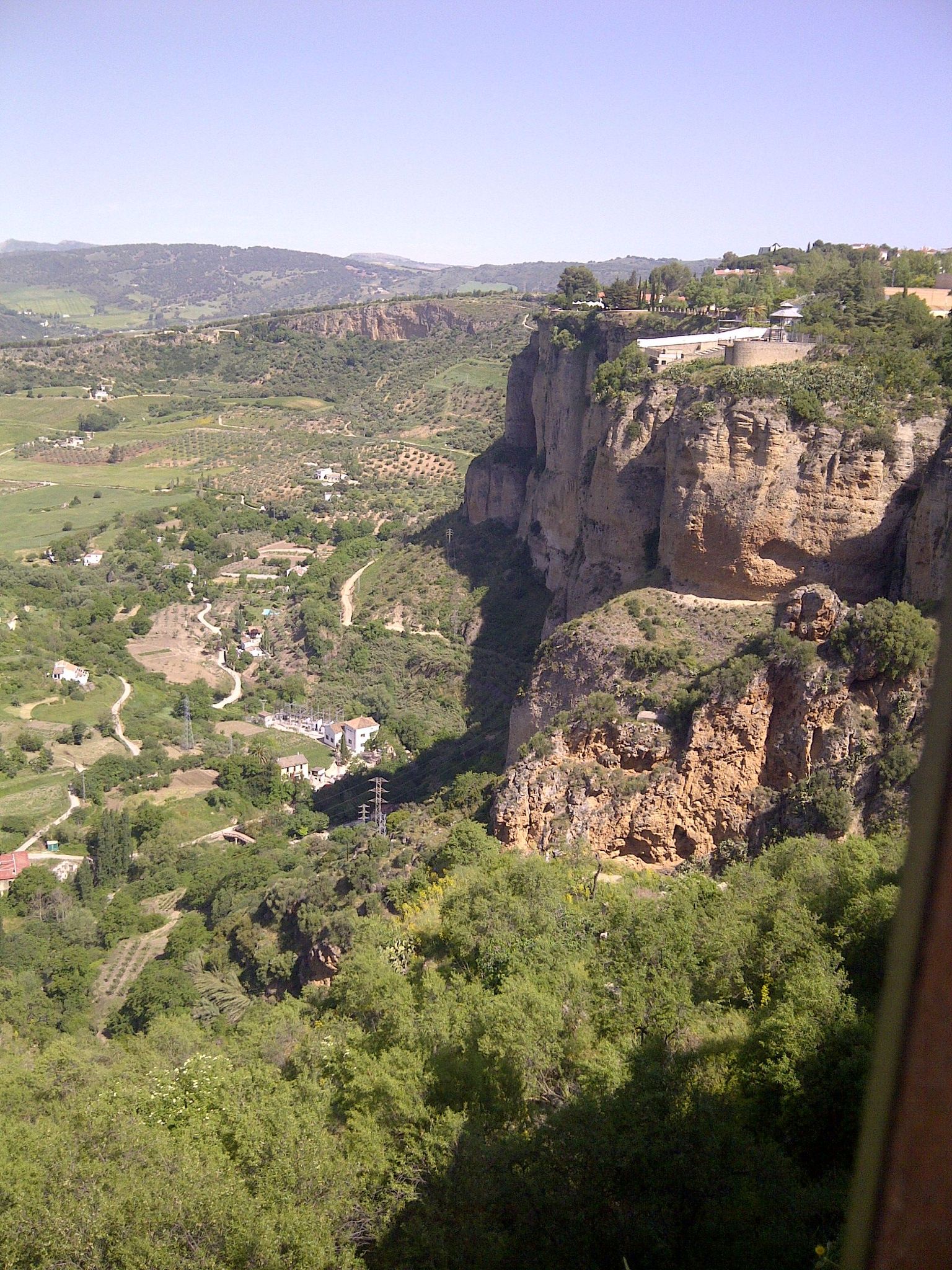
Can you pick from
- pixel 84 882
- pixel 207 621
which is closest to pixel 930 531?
pixel 84 882

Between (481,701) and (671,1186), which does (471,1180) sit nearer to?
(671,1186)

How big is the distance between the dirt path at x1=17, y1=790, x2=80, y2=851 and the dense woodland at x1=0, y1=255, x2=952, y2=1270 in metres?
0.51

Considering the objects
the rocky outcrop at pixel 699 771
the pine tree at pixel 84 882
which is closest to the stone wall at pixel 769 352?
the rocky outcrop at pixel 699 771

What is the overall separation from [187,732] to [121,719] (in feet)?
14.5

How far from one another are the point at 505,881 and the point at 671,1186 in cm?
830

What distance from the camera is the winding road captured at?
49.5 metres

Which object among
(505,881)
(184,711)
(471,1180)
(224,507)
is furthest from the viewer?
(224,507)

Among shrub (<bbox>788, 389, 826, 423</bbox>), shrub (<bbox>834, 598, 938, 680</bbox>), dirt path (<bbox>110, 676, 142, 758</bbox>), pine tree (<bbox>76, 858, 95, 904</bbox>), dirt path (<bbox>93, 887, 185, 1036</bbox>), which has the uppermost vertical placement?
shrub (<bbox>788, 389, 826, 423</bbox>)

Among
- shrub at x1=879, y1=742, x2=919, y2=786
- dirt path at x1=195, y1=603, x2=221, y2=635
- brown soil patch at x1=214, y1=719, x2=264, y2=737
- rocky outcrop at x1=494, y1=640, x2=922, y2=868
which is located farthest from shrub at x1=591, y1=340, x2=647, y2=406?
dirt path at x1=195, y1=603, x2=221, y2=635

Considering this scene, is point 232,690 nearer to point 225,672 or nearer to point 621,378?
point 225,672

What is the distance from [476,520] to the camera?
52.5m

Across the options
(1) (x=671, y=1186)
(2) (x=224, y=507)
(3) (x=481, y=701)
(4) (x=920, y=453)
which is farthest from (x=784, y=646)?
(2) (x=224, y=507)

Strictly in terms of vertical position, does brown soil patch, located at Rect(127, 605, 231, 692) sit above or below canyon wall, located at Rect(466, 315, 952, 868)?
below

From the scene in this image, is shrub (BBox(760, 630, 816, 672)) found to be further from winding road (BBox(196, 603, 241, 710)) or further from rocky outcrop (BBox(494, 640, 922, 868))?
winding road (BBox(196, 603, 241, 710))
